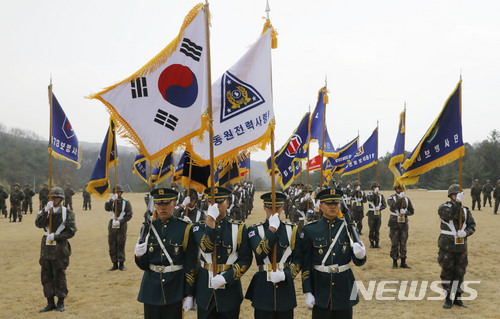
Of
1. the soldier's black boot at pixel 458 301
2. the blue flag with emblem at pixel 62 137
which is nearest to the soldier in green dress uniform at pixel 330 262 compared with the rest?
the soldier's black boot at pixel 458 301

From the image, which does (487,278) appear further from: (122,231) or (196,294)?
(122,231)

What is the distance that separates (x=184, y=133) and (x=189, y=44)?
1155 millimetres

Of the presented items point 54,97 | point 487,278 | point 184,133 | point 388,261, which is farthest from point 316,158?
point 184,133

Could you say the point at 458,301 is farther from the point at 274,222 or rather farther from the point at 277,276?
the point at 274,222

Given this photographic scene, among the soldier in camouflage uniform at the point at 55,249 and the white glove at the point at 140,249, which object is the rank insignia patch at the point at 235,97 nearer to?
the white glove at the point at 140,249

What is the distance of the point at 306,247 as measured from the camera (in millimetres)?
4918

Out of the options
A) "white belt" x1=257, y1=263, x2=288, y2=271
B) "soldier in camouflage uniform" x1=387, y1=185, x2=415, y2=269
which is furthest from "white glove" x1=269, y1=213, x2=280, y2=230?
"soldier in camouflage uniform" x1=387, y1=185, x2=415, y2=269

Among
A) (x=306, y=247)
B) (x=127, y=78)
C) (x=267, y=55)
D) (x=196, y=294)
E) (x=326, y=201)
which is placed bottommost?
(x=196, y=294)

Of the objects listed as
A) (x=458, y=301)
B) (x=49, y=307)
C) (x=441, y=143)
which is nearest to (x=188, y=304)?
(x=49, y=307)

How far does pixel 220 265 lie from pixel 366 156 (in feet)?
35.8

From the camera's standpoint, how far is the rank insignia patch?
5145 millimetres

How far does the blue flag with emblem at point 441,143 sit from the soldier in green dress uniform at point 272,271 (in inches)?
160

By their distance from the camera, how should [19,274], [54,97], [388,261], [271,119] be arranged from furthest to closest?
[388,261] → [19,274] → [54,97] → [271,119]

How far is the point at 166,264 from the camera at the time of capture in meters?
4.80
